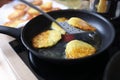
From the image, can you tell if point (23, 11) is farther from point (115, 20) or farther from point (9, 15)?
point (115, 20)

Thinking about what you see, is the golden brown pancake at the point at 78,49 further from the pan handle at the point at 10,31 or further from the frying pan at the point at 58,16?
the pan handle at the point at 10,31

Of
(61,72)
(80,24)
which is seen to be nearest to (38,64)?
(61,72)

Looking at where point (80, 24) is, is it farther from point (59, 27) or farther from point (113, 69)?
point (113, 69)

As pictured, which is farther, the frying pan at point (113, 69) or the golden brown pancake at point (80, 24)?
the golden brown pancake at point (80, 24)

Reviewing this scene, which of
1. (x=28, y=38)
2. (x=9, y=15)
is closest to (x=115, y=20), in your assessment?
(x=28, y=38)

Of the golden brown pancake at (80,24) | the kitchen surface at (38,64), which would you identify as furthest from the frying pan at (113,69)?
the golden brown pancake at (80,24)
